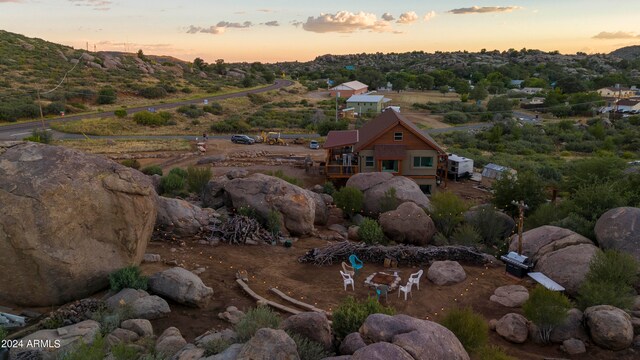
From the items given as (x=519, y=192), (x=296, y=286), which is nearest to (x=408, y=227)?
(x=296, y=286)

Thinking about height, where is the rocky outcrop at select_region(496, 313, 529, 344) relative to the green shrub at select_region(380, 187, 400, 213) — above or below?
below

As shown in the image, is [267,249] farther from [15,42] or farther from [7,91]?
[15,42]

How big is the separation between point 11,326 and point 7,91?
72.2 metres

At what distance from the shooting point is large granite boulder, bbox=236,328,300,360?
8352 millimetres

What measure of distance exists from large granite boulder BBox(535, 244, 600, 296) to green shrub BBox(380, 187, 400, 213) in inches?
366

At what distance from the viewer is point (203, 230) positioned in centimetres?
2122

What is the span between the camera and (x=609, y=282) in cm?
1482

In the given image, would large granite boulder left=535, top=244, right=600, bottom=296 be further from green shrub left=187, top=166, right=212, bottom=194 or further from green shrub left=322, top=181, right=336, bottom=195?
green shrub left=187, top=166, right=212, bottom=194

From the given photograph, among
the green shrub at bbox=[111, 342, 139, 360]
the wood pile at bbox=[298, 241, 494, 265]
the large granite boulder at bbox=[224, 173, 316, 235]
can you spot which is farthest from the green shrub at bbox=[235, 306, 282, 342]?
the large granite boulder at bbox=[224, 173, 316, 235]

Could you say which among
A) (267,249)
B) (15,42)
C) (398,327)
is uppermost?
(15,42)

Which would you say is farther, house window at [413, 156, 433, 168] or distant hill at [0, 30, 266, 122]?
distant hill at [0, 30, 266, 122]

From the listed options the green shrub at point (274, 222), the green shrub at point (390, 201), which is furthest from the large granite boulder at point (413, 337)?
the green shrub at point (390, 201)

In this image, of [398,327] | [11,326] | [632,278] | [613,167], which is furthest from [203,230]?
[613,167]

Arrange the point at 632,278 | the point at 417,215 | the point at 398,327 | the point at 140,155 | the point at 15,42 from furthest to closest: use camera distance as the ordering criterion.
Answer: the point at 15,42 < the point at 140,155 < the point at 417,215 < the point at 632,278 < the point at 398,327
